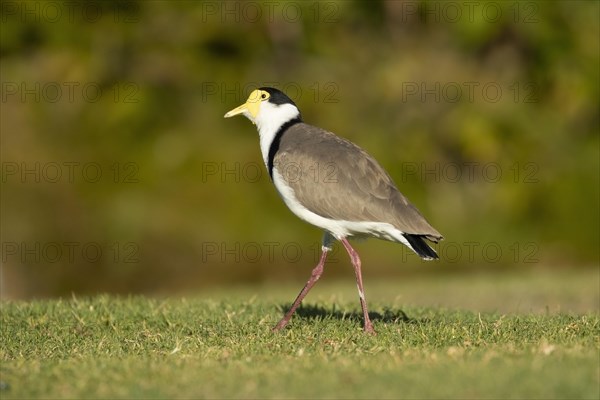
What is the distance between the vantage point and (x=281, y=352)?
6699mm

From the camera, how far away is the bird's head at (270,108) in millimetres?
8789

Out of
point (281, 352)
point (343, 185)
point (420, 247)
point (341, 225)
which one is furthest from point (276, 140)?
point (281, 352)

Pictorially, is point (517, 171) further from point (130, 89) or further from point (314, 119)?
point (130, 89)

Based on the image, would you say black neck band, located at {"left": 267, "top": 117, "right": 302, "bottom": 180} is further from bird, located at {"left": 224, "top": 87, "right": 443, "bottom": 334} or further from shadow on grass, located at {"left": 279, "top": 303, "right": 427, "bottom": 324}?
shadow on grass, located at {"left": 279, "top": 303, "right": 427, "bottom": 324}

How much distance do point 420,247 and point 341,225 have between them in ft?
2.20

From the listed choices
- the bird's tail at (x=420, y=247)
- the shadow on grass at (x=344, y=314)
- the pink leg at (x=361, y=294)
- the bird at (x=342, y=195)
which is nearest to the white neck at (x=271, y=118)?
the bird at (x=342, y=195)

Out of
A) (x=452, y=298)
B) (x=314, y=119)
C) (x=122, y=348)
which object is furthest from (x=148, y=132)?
(x=122, y=348)

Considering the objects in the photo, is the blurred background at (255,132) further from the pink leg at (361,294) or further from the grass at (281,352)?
the pink leg at (361,294)

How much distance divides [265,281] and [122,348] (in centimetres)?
1003

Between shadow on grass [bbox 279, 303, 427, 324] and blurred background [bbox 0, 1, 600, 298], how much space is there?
7959 mm

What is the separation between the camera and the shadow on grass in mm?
8226

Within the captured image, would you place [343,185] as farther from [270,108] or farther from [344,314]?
[270,108]

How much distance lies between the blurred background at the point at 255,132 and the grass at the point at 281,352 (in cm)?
757

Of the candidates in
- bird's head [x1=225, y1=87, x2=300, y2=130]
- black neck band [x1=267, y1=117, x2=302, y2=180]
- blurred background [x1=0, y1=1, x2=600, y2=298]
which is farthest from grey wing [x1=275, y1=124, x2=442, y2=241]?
blurred background [x1=0, y1=1, x2=600, y2=298]
